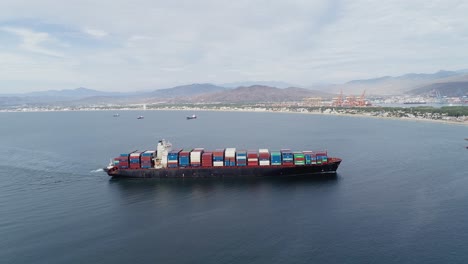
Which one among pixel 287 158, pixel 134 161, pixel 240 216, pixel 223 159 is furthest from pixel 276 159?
pixel 134 161

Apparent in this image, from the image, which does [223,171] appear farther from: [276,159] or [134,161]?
[134,161]

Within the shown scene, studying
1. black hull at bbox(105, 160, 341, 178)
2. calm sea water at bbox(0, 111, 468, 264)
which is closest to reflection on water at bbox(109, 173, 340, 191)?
calm sea water at bbox(0, 111, 468, 264)

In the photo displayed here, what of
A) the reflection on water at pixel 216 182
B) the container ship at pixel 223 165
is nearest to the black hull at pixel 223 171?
the container ship at pixel 223 165

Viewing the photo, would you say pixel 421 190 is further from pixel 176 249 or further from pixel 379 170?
pixel 176 249

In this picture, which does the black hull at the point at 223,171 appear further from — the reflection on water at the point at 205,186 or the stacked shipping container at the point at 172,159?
the reflection on water at the point at 205,186

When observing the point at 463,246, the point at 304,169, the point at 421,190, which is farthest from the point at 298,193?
the point at 463,246

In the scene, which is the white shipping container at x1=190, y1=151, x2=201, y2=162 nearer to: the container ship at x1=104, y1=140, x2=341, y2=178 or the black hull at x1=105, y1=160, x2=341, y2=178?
the container ship at x1=104, y1=140, x2=341, y2=178

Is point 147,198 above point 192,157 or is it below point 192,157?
below
